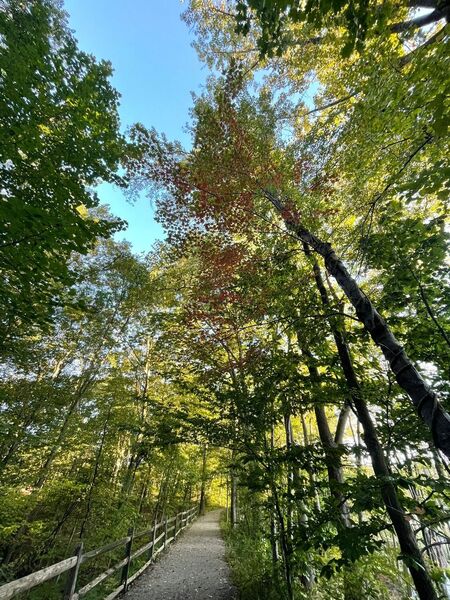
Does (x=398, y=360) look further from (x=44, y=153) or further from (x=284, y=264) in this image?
(x=44, y=153)

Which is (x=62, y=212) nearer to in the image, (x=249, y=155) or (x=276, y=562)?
(x=249, y=155)

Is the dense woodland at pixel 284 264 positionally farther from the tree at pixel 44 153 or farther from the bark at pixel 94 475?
the bark at pixel 94 475

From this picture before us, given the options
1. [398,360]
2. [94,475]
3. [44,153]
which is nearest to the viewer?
[398,360]

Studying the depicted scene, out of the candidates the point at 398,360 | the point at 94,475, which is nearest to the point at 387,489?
the point at 398,360

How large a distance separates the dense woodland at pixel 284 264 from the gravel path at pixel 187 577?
2.69 ft

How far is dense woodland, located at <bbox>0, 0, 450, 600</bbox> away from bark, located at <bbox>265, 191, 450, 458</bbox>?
0.07 ft

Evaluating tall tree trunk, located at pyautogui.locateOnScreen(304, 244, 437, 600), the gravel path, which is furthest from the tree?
the gravel path

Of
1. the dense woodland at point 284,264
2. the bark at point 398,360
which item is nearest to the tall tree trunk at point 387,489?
the dense woodland at point 284,264

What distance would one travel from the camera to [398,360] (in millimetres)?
2881

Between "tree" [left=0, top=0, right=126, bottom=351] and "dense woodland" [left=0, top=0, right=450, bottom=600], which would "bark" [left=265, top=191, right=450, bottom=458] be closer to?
"dense woodland" [left=0, top=0, right=450, bottom=600]

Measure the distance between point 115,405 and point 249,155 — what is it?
28.5ft

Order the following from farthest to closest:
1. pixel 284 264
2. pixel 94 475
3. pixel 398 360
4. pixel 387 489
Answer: pixel 94 475 < pixel 284 264 < pixel 387 489 < pixel 398 360

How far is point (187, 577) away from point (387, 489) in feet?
21.8

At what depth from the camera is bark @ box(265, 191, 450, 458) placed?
2.33m
